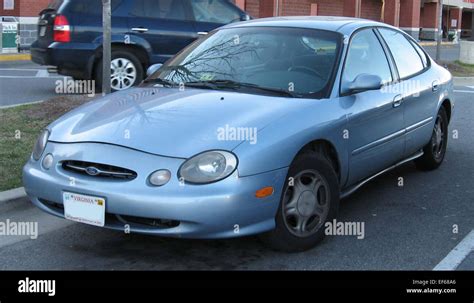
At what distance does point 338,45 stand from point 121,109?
1.78 m

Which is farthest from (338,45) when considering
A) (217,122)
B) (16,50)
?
(16,50)

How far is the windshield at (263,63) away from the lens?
182 inches

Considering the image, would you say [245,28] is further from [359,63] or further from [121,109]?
[121,109]

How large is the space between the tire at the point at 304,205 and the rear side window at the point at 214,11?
7248mm

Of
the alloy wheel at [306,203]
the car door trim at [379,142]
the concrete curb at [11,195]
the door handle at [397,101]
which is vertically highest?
the door handle at [397,101]

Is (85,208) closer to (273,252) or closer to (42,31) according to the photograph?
(273,252)

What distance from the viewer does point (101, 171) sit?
3.77 meters

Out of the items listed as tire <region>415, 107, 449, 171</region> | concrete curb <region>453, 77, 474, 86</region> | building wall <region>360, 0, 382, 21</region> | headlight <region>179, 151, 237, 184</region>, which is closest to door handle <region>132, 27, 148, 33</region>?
tire <region>415, 107, 449, 171</region>

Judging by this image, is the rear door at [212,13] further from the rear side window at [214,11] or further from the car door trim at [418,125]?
the car door trim at [418,125]

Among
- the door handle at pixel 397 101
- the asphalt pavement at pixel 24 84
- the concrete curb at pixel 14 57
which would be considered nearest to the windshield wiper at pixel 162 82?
the door handle at pixel 397 101

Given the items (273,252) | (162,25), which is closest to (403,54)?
(273,252)

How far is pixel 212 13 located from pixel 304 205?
759 cm

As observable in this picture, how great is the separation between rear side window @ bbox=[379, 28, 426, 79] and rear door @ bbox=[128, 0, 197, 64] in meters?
5.23

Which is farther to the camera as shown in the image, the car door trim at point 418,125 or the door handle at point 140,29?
the door handle at point 140,29
